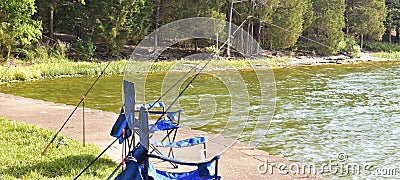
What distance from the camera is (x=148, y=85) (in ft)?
56.6

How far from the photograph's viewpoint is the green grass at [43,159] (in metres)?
5.12

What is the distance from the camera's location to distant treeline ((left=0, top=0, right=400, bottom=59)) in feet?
77.4

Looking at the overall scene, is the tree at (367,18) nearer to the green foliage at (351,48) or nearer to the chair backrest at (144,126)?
the green foliage at (351,48)

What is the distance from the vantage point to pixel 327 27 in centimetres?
3269

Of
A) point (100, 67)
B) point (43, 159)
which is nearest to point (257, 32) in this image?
point (100, 67)

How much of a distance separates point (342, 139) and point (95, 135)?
3998 millimetres

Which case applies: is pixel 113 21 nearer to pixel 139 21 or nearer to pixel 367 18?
pixel 139 21

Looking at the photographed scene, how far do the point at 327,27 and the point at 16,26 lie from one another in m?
20.5

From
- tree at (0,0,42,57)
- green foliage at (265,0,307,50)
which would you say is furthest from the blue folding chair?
green foliage at (265,0,307,50)

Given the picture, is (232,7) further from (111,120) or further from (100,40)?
(111,120)

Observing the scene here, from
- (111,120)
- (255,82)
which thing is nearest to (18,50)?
(255,82)

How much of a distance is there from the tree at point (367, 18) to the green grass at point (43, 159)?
32.2 metres

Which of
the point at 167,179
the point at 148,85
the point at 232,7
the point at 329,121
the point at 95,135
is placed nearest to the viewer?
the point at 167,179

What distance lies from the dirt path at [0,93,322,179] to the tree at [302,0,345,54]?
24.6 m
